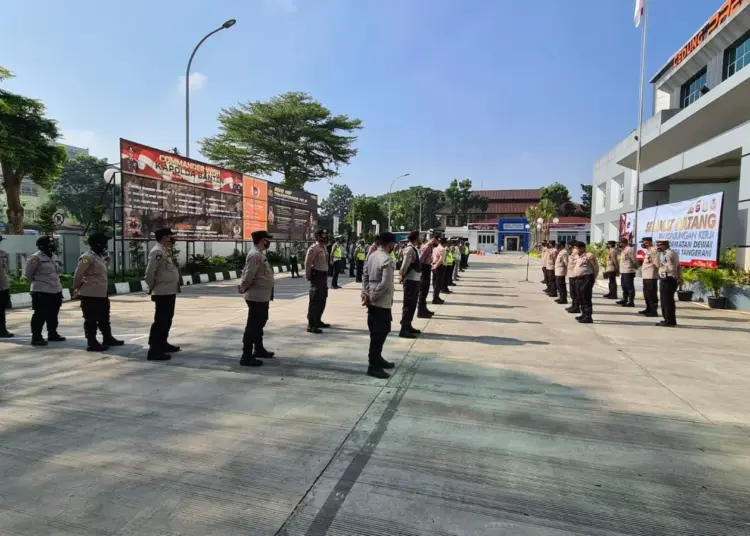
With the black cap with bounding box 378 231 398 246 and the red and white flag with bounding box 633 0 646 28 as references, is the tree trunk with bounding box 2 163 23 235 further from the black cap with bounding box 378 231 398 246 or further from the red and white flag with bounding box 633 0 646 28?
the red and white flag with bounding box 633 0 646 28

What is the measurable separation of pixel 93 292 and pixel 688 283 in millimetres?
14066

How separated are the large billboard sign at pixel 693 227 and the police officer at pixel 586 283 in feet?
15.0

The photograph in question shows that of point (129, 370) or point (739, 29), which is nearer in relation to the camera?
point (129, 370)

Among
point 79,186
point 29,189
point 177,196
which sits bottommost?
point 177,196

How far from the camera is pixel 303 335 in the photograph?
23.8ft

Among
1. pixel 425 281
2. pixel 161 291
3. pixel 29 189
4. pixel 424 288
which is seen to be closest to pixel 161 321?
pixel 161 291

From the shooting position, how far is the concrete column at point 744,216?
11.4m

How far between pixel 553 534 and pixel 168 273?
204 inches

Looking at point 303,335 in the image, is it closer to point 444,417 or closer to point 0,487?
point 444,417

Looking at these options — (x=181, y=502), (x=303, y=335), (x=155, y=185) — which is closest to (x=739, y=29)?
(x=303, y=335)

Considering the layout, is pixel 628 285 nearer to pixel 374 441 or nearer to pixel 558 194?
pixel 374 441

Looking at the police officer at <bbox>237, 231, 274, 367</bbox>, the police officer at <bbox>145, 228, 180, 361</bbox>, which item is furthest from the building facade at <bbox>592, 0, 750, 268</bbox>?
the police officer at <bbox>145, 228, 180, 361</bbox>

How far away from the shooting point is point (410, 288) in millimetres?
7371

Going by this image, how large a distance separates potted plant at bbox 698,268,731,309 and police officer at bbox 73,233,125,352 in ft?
42.1
